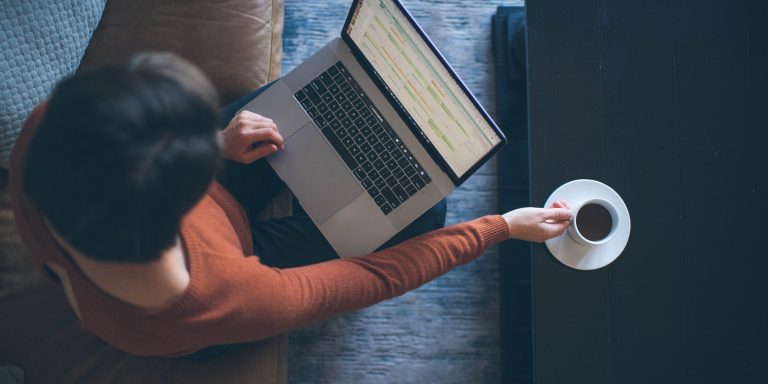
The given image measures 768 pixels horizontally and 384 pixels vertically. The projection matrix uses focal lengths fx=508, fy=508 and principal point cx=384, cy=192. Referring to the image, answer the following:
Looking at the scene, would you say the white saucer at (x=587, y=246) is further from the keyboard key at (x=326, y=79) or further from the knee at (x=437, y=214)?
the keyboard key at (x=326, y=79)

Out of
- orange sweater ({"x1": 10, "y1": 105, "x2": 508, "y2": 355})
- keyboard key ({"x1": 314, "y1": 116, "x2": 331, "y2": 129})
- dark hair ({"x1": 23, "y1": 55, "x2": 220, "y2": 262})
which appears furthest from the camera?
keyboard key ({"x1": 314, "y1": 116, "x2": 331, "y2": 129})

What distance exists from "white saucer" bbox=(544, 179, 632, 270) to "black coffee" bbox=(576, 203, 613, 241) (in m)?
0.02

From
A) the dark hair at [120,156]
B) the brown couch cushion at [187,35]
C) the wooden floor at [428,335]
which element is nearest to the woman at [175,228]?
the dark hair at [120,156]

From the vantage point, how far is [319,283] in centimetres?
86

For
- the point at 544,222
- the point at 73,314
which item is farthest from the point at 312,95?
the point at 73,314

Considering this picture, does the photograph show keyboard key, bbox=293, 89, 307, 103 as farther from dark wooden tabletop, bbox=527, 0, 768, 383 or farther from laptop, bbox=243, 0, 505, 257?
dark wooden tabletop, bbox=527, 0, 768, 383

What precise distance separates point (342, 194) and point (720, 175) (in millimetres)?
739

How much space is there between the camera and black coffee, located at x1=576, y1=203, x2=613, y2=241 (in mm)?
980

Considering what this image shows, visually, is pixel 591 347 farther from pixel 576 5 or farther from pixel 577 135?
pixel 576 5

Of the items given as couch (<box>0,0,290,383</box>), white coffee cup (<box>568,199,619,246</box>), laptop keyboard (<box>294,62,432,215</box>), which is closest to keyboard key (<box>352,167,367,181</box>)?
laptop keyboard (<box>294,62,432,215</box>)

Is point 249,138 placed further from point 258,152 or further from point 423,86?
point 423,86

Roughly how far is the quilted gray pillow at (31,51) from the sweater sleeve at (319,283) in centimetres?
57

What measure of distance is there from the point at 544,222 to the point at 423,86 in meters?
0.34

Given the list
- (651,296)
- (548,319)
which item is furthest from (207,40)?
(651,296)
